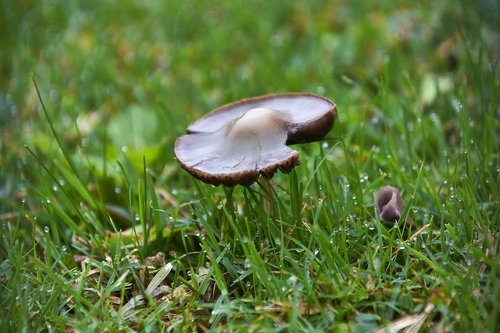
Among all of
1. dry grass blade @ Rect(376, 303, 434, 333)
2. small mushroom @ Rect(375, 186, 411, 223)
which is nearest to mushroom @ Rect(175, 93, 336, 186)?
small mushroom @ Rect(375, 186, 411, 223)

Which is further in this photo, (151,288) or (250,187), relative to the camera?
(250,187)

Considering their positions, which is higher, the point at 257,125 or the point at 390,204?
the point at 257,125

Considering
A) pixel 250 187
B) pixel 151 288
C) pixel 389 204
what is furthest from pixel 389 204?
pixel 151 288

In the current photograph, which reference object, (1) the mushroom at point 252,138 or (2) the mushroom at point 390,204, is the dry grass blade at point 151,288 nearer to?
(1) the mushroom at point 252,138

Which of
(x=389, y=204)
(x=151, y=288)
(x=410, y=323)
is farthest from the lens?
(x=389, y=204)

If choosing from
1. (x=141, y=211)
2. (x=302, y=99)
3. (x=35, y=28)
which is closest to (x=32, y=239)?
(x=141, y=211)

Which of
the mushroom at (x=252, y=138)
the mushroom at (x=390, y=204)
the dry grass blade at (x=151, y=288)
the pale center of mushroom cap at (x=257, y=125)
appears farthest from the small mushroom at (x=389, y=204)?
the dry grass blade at (x=151, y=288)

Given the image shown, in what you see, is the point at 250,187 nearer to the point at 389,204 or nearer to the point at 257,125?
the point at 257,125
